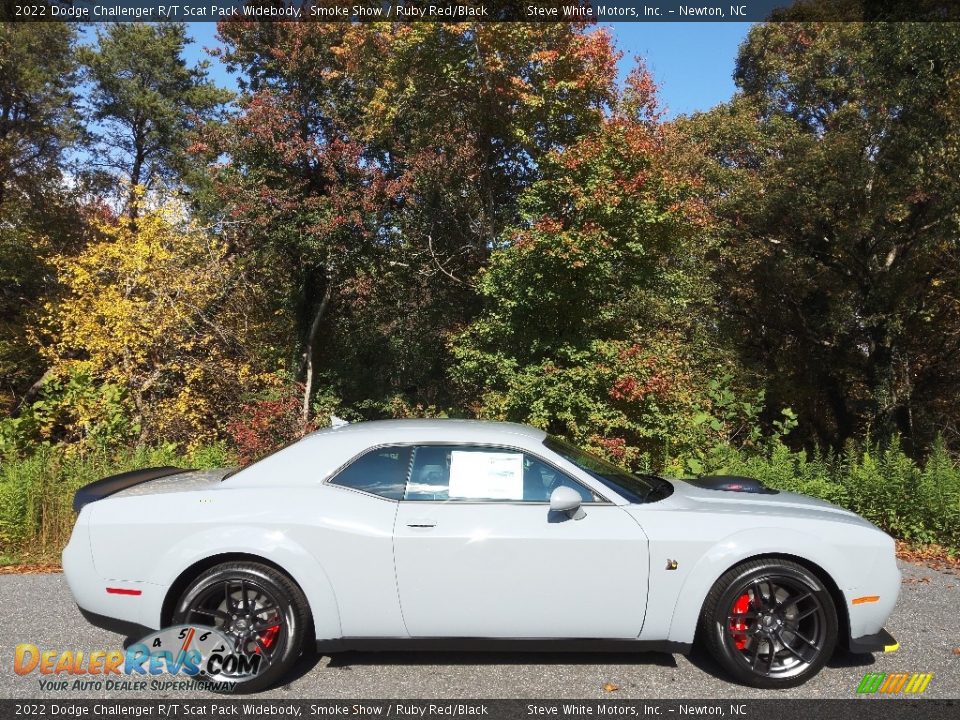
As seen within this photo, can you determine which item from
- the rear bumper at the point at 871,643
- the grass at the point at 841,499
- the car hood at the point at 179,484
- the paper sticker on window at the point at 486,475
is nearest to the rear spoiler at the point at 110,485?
the car hood at the point at 179,484

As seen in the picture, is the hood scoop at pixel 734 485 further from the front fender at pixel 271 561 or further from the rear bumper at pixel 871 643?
the front fender at pixel 271 561

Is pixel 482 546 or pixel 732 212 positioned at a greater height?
pixel 732 212

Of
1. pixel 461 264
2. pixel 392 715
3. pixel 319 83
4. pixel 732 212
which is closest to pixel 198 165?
pixel 319 83

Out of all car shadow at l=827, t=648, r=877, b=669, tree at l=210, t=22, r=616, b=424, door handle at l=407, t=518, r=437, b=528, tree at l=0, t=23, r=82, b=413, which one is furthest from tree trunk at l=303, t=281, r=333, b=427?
car shadow at l=827, t=648, r=877, b=669

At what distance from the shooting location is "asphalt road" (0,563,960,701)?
3400 millimetres

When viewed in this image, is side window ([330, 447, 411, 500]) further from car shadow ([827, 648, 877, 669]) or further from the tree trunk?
the tree trunk

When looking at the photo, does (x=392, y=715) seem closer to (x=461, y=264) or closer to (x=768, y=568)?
(x=768, y=568)

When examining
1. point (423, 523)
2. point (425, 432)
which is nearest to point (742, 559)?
point (423, 523)

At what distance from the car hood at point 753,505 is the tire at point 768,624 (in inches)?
11.5

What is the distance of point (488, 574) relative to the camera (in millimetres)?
3434

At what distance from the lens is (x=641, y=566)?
136 inches

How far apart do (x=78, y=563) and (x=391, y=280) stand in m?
13.5

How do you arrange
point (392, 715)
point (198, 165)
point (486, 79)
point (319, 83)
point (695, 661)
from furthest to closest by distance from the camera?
point (198, 165)
point (319, 83)
point (486, 79)
point (695, 661)
point (392, 715)

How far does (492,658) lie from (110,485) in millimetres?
2467
